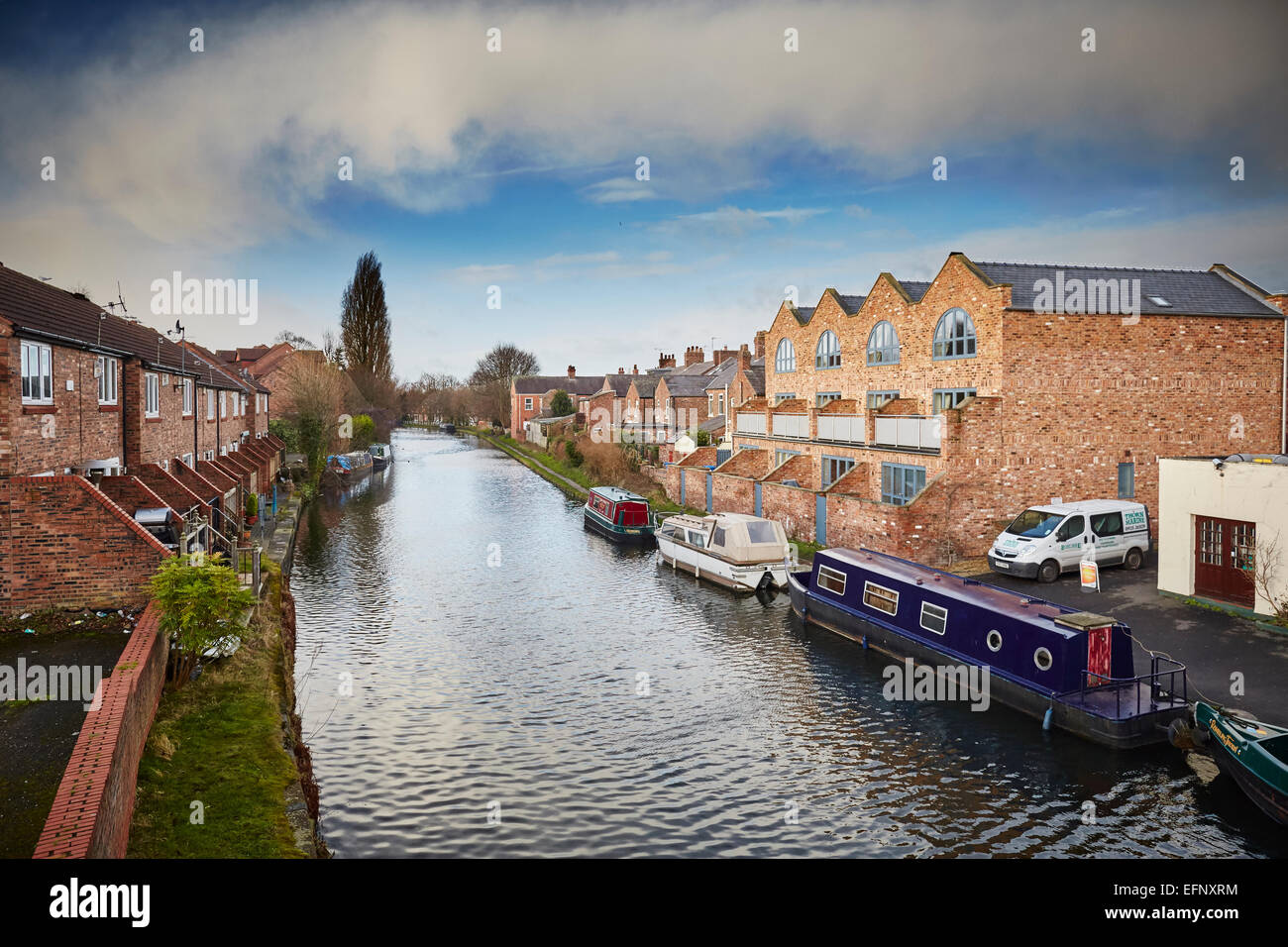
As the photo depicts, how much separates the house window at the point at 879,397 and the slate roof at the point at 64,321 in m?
21.4

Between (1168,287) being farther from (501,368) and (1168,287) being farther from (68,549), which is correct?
(501,368)

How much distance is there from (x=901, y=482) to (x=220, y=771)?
19.6 metres

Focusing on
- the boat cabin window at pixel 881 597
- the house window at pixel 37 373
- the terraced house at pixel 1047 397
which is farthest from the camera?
the terraced house at pixel 1047 397

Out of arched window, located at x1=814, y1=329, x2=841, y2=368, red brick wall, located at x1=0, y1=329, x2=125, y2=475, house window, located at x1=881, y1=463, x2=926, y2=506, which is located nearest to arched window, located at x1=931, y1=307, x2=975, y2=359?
house window, located at x1=881, y1=463, x2=926, y2=506

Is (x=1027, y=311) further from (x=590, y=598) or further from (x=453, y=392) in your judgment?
(x=453, y=392)

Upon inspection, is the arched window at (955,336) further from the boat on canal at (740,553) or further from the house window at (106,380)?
the house window at (106,380)

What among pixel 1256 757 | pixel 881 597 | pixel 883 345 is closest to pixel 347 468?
pixel 883 345

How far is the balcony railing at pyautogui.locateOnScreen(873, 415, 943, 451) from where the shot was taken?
75.2ft

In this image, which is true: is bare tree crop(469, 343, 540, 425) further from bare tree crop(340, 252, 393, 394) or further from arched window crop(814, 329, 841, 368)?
arched window crop(814, 329, 841, 368)

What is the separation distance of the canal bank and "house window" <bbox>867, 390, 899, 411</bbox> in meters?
20.2

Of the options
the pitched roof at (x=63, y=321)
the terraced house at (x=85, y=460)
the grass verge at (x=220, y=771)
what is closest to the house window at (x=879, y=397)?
the terraced house at (x=85, y=460)

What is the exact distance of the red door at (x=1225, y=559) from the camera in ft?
53.2
